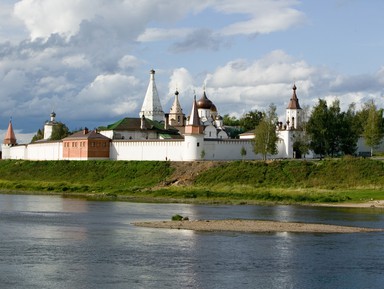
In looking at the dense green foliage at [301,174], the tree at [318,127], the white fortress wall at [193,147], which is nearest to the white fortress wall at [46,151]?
the white fortress wall at [193,147]

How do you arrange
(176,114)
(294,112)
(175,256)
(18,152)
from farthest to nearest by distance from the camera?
(176,114), (18,152), (294,112), (175,256)

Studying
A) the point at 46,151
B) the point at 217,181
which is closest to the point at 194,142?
the point at 217,181

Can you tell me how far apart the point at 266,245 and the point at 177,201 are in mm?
21100

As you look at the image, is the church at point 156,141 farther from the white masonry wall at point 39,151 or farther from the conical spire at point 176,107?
the conical spire at point 176,107

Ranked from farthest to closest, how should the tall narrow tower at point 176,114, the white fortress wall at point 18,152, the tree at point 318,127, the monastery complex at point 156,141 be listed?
the tall narrow tower at point 176,114, the white fortress wall at point 18,152, the monastery complex at point 156,141, the tree at point 318,127

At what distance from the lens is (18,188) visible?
200 ft

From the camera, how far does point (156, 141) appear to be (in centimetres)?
6444

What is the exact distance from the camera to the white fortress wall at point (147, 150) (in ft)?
207

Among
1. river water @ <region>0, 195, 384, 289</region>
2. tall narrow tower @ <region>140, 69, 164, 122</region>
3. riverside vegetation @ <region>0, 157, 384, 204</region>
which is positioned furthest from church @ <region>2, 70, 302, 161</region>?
river water @ <region>0, 195, 384, 289</region>

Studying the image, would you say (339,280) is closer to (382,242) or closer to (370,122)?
(382,242)

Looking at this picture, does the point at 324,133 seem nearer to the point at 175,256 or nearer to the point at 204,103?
the point at 204,103

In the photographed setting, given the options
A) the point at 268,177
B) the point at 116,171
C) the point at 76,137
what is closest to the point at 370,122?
the point at 268,177

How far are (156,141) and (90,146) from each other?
6.58 m

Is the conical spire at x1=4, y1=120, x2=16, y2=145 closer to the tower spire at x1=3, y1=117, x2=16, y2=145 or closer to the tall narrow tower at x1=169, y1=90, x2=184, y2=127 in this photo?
the tower spire at x1=3, y1=117, x2=16, y2=145
